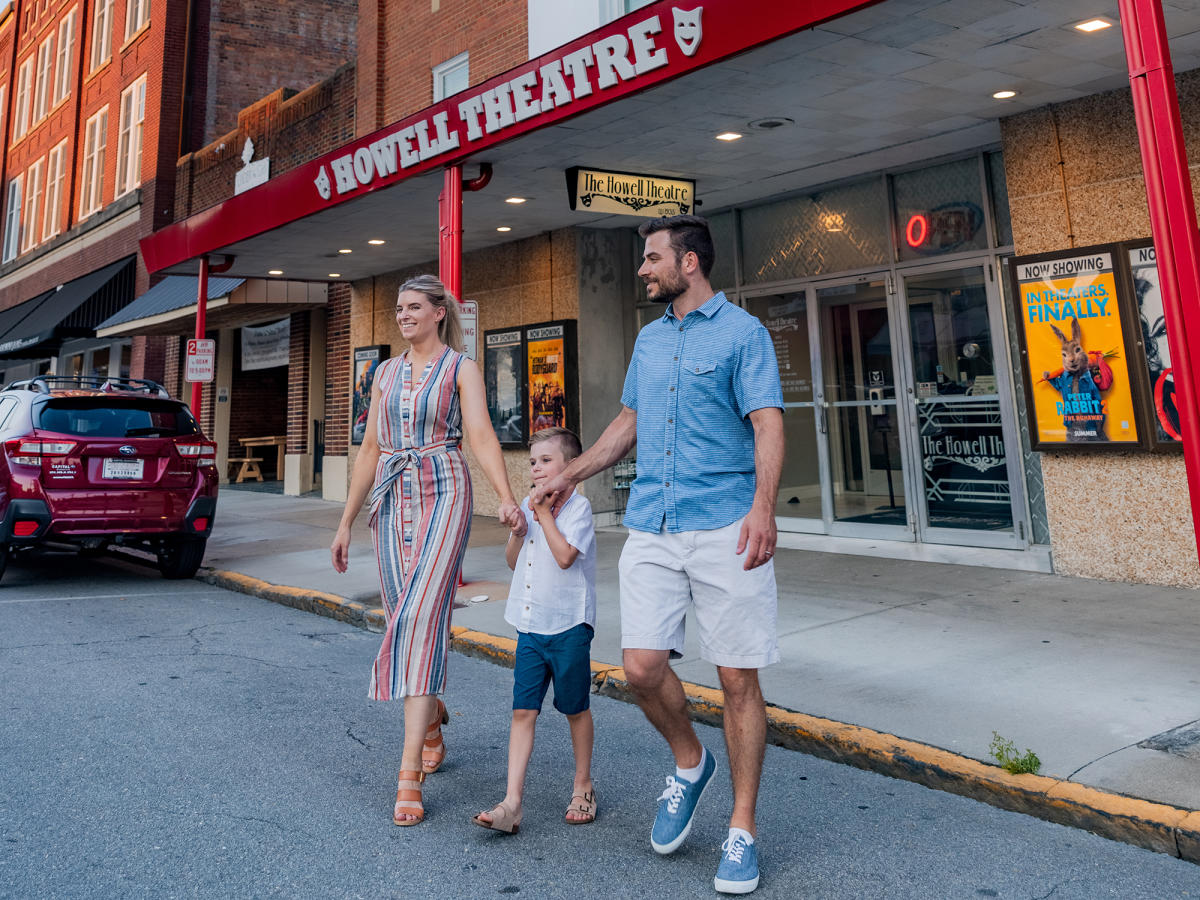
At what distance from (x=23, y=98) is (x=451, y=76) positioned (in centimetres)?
2578

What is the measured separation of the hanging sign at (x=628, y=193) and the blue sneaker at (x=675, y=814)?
5.92 meters

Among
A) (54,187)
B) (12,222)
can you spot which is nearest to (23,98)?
(12,222)

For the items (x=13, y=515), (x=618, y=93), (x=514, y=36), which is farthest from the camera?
(x=514, y=36)

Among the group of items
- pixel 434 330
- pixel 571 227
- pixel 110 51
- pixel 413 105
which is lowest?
pixel 434 330

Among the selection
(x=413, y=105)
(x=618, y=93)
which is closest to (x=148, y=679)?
(x=618, y=93)

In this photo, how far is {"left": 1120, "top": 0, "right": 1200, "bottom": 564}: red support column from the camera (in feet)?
10.2

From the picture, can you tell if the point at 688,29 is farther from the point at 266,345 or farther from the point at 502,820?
the point at 266,345

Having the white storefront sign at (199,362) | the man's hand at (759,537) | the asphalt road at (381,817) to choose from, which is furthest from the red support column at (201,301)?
the man's hand at (759,537)

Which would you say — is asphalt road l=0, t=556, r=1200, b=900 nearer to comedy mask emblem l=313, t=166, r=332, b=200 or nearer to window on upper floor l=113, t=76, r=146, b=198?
comedy mask emblem l=313, t=166, r=332, b=200

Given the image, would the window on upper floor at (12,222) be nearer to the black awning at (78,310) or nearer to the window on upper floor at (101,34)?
the window on upper floor at (101,34)

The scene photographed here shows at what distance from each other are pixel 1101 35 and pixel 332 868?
6352 mm

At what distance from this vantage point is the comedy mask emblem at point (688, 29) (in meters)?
5.75

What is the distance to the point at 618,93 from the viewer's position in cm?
632

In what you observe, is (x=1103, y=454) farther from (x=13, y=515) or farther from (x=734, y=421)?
(x=13, y=515)
